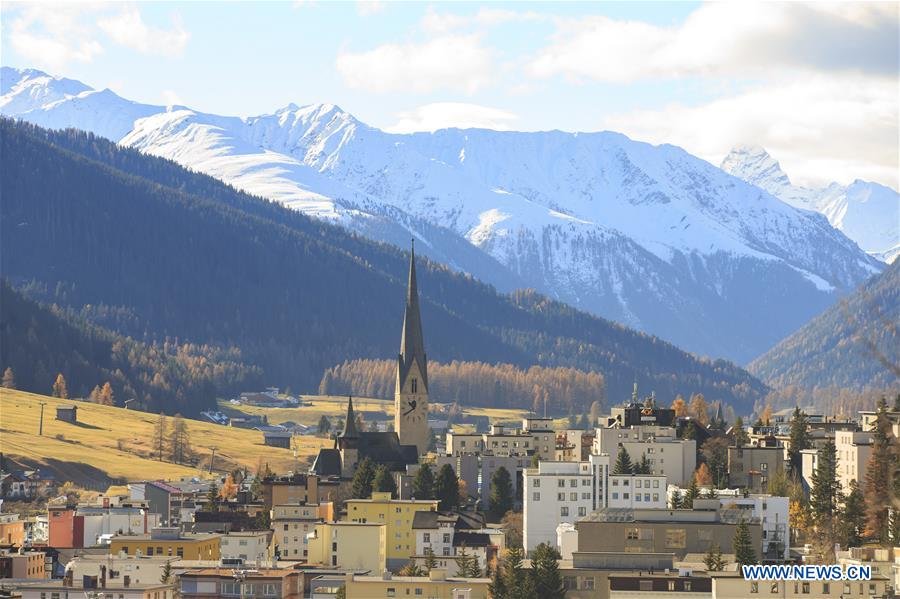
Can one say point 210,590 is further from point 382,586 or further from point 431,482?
point 431,482

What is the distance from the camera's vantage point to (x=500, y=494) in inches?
6014

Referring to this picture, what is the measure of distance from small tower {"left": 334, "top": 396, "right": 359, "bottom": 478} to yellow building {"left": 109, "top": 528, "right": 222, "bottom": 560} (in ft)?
148

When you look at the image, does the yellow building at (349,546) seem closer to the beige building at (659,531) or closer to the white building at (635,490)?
the beige building at (659,531)

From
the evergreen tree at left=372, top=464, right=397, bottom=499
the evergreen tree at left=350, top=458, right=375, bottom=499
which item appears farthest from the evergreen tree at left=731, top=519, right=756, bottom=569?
the evergreen tree at left=350, top=458, right=375, bottom=499

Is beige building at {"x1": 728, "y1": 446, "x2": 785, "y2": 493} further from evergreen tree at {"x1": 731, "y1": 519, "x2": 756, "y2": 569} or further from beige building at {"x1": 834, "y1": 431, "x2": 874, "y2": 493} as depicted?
evergreen tree at {"x1": 731, "y1": 519, "x2": 756, "y2": 569}

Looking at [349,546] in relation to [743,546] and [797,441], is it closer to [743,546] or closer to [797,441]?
[743,546]

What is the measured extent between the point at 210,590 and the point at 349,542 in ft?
73.4

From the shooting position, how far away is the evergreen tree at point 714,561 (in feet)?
338

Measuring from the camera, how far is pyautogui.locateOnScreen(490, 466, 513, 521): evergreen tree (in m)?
152

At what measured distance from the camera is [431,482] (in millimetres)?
153875

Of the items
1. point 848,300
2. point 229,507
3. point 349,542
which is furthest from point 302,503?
point 848,300

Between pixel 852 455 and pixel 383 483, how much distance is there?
1375 inches

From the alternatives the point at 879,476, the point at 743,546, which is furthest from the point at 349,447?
the point at 743,546

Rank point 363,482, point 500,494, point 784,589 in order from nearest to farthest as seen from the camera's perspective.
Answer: point 784,589 < point 500,494 < point 363,482
